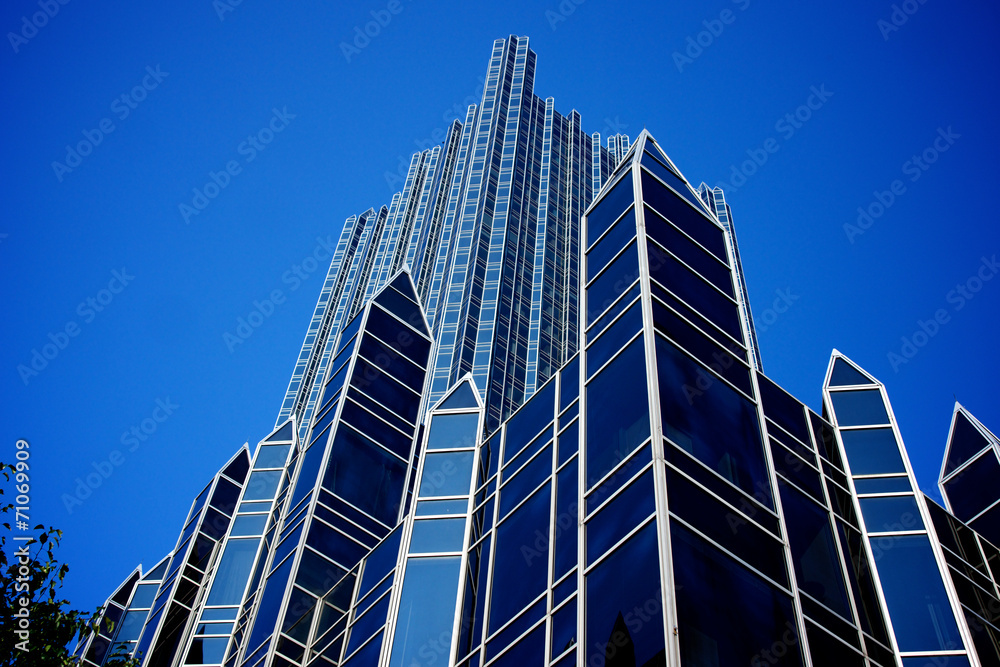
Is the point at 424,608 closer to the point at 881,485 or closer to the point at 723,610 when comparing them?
the point at 723,610

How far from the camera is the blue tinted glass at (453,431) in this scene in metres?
22.2

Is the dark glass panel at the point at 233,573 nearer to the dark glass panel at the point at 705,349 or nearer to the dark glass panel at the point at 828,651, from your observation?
the dark glass panel at the point at 705,349

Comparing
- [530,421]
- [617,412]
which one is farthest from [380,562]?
[617,412]

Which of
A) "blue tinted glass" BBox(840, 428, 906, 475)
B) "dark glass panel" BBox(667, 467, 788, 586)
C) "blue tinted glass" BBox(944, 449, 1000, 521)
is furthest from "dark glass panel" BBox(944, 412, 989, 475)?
"dark glass panel" BBox(667, 467, 788, 586)

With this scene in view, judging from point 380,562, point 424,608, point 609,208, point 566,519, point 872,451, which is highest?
point 609,208

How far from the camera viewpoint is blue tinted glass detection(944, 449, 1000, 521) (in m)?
25.6

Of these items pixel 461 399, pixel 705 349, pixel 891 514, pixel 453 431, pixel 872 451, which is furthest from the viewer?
pixel 461 399

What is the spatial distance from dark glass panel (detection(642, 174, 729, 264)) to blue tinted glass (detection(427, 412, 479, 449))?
670 centimetres

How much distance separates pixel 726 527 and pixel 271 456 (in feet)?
73.3

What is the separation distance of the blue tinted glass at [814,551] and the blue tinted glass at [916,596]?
155cm

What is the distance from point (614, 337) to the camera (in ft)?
58.0

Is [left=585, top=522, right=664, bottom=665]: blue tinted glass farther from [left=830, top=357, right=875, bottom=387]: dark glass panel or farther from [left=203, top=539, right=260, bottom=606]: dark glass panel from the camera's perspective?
[left=203, top=539, right=260, bottom=606]: dark glass panel

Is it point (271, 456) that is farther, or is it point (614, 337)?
point (271, 456)

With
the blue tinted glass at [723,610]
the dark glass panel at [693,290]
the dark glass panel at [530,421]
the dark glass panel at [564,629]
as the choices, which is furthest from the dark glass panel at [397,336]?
the blue tinted glass at [723,610]
